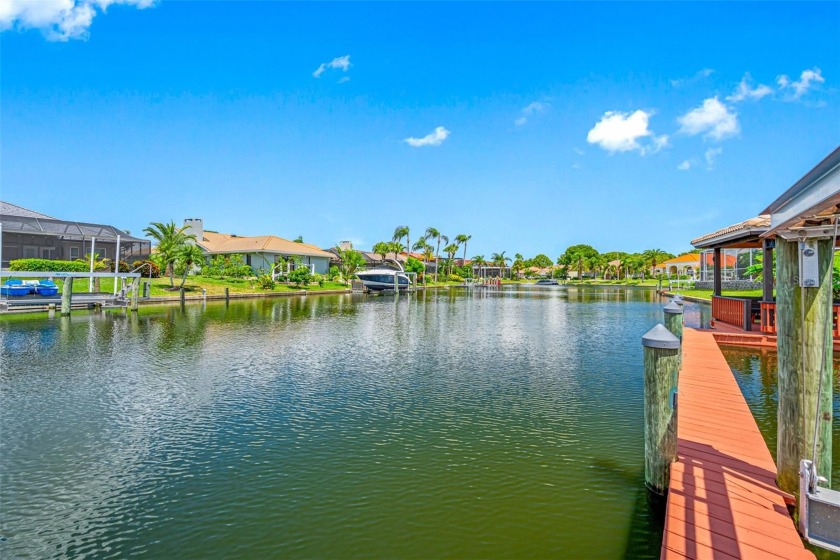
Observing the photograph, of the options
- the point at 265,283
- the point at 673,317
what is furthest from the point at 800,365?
the point at 265,283

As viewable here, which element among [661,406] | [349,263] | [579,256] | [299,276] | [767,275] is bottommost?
[661,406]

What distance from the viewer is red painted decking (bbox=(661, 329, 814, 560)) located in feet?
13.1

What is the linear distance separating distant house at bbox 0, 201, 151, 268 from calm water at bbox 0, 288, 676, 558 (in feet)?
84.2

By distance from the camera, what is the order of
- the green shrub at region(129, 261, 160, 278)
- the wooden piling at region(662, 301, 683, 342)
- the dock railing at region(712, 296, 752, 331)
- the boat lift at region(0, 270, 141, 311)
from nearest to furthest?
the wooden piling at region(662, 301, 683, 342)
the dock railing at region(712, 296, 752, 331)
the boat lift at region(0, 270, 141, 311)
the green shrub at region(129, 261, 160, 278)

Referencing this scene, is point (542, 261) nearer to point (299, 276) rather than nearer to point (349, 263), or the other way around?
point (349, 263)

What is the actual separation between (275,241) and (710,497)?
211 ft

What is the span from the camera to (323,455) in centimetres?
727

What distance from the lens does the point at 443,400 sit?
1020 cm

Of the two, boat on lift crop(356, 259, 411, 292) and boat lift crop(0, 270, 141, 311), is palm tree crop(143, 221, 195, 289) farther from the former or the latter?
boat on lift crop(356, 259, 411, 292)

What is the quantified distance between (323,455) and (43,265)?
1553 inches

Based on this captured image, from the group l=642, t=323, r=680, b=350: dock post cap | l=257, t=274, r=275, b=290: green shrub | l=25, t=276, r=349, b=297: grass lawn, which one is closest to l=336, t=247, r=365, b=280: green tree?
l=25, t=276, r=349, b=297: grass lawn

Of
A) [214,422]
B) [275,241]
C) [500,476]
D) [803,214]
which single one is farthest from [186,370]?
[275,241]

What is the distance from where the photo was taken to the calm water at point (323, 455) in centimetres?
510

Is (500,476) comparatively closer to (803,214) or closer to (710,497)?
(710,497)
